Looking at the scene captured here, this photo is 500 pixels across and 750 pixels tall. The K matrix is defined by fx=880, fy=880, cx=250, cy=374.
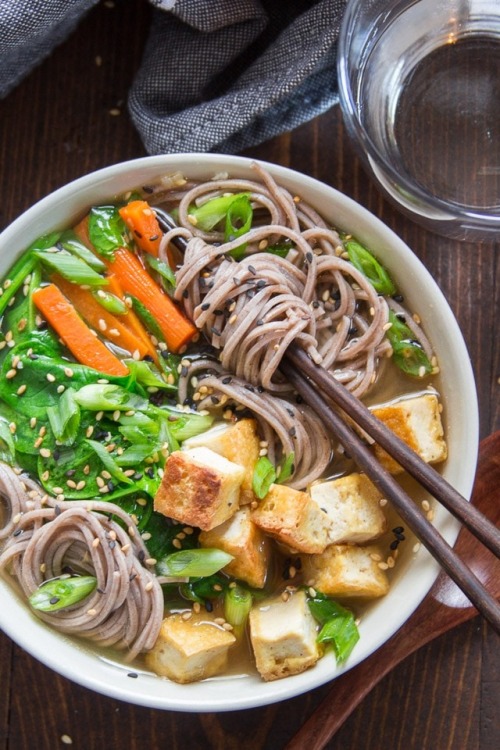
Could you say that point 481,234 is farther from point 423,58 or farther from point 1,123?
point 1,123

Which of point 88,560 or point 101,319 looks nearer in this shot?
point 88,560

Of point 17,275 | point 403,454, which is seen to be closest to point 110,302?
point 17,275

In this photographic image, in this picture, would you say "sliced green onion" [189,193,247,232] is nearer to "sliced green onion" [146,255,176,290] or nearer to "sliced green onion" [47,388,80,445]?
"sliced green onion" [146,255,176,290]

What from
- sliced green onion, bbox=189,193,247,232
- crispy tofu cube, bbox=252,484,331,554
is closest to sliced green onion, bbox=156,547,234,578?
crispy tofu cube, bbox=252,484,331,554

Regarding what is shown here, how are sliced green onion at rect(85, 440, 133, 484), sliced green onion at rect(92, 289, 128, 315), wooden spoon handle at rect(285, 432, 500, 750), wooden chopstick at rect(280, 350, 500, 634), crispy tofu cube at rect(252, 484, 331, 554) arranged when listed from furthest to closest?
wooden spoon handle at rect(285, 432, 500, 750) → sliced green onion at rect(92, 289, 128, 315) → sliced green onion at rect(85, 440, 133, 484) → crispy tofu cube at rect(252, 484, 331, 554) → wooden chopstick at rect(280, 350, 500, 634)

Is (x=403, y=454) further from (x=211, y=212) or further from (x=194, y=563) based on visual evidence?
(x=211, y=212)

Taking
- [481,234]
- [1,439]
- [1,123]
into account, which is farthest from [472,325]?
Answer: [1,123]
